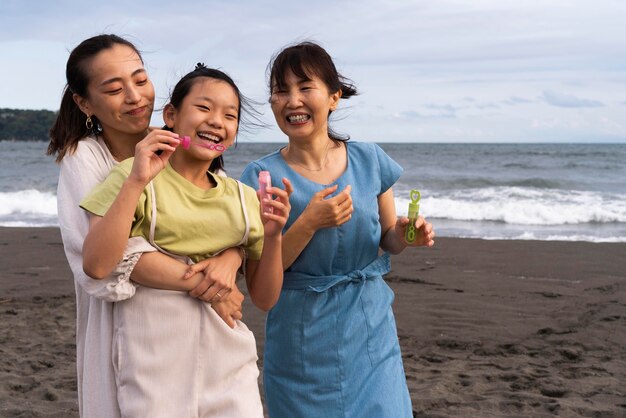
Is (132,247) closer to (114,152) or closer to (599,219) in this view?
(114,152)

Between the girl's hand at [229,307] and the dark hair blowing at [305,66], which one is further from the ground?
the dark hair blowing at [305,66]

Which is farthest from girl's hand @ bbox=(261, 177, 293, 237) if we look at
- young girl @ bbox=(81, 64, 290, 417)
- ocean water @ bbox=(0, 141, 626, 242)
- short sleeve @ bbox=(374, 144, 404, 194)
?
ocean water @ bbox=(0, 141, 626, 242)

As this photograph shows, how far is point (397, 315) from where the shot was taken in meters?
7.09

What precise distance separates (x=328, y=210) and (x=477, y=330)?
14.3 feet

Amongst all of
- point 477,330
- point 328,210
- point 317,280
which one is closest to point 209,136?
point 328,210

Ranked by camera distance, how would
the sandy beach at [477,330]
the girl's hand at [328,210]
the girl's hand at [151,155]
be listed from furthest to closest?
the sandy beach at [477,330], the girl's hand at [328,210], the girl's hand at [151,155]

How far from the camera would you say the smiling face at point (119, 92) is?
7.74 ft

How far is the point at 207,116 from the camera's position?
7.67 feet

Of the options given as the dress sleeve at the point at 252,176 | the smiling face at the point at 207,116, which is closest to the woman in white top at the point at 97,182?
the smiling face at the point at 207,116

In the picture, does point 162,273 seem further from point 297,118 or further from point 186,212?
point 297,118

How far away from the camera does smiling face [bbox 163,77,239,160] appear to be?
2.32 m

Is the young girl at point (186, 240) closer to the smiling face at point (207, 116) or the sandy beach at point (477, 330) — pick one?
the smiling face at point (207, 116)

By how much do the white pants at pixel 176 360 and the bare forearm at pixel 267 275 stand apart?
0.17 m

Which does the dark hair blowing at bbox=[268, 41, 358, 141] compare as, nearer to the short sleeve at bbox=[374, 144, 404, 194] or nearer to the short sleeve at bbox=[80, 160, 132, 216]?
the short sleeve at bbox=[374, 144, 404, 194]
